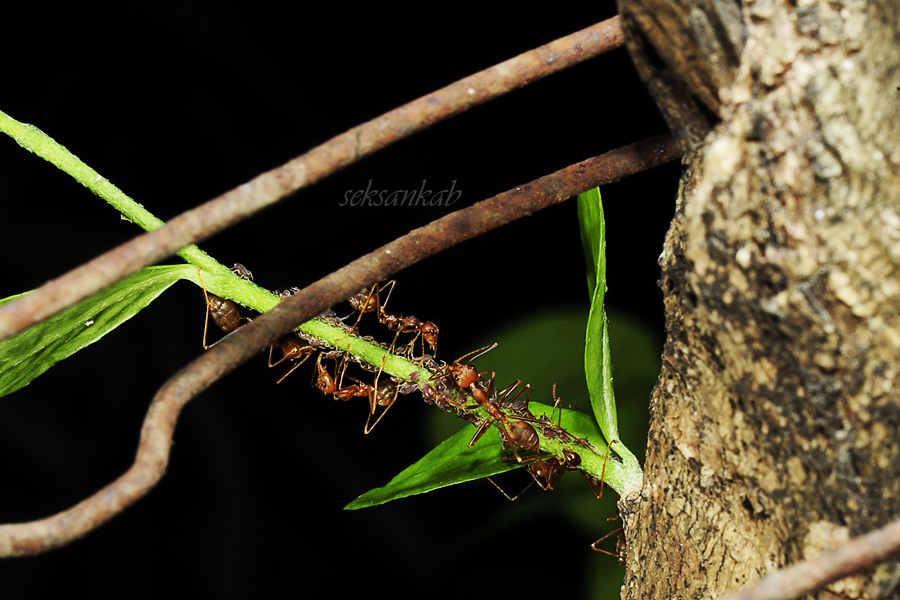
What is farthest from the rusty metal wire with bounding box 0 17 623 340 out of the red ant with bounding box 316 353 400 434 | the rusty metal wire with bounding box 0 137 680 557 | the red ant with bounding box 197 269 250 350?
the red ant with bounding box 316 353 400 434

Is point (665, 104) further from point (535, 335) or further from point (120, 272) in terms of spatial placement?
point (535, 335)

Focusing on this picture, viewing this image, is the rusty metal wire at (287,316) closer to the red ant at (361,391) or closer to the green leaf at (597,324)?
the green leaf at (597,324)

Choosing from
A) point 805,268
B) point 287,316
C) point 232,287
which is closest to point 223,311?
point 232,287

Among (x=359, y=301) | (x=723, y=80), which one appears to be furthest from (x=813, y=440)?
(x=359, y=301)

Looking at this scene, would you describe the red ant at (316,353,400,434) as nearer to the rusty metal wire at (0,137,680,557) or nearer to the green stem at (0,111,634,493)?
the green stem at (0,111,634,493)

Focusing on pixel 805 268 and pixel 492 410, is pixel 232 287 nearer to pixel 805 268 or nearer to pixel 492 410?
pixel 492 410

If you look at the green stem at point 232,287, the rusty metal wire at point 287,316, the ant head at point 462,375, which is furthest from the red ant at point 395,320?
the rusty metal wire at point 287,316
